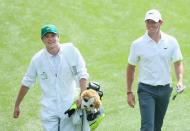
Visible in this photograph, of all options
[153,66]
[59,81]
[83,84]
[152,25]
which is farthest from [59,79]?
[152,25]

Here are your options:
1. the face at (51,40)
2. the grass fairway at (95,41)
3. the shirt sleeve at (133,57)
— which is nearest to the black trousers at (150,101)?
the shirt sleeve at (133,57)

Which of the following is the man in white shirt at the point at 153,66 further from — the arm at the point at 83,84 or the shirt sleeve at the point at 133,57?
the arm at the point at 83,84

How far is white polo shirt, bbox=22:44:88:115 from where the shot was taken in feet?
23.5

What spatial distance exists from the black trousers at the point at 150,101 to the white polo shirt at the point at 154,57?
0.09m

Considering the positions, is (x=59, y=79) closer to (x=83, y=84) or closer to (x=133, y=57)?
(x=83, y=84)

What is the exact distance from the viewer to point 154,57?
7.56m

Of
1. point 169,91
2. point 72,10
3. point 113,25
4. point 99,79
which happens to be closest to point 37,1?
point 72,10

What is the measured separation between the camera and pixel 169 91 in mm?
7773

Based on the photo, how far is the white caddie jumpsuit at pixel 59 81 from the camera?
7.16 m

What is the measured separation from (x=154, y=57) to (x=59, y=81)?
4.26 ft

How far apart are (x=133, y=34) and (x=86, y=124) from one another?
7426mm

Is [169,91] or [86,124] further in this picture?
[169,91]

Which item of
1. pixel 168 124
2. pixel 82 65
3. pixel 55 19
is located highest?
pixel 55 19

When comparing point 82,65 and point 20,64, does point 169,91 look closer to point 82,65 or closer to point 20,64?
point 82,65
